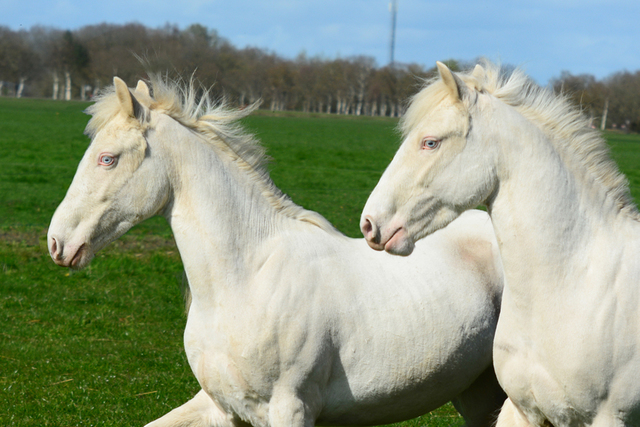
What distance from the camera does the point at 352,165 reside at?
2888cm

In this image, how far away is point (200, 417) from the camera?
3654 millimetres

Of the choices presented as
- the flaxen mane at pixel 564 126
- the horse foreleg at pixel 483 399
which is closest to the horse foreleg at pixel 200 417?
the horse foreleg at pixel 483 399

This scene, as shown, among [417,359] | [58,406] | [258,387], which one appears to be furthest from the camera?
[58,406]

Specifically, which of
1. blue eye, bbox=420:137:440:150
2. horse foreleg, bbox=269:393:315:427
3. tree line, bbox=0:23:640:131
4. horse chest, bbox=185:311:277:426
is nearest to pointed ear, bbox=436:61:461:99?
blue eye, bbox=420:137:440:150

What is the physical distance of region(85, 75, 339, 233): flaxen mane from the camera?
3.54 m

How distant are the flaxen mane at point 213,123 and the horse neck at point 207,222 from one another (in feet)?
0.43

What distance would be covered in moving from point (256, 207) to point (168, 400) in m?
2.82

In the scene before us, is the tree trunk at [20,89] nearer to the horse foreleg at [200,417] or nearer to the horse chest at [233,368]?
the horse foreleg at [200,417]

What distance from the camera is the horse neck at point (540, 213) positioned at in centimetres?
281

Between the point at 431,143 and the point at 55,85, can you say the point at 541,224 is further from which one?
the point at 55,85

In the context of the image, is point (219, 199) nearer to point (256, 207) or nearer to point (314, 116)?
point (256, 207)

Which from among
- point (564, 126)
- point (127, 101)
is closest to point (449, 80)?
point (564, 126)

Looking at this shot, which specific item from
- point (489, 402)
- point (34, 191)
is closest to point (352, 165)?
point (34, 191)

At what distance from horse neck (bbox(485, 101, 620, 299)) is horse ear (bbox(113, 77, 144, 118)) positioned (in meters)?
1.77
